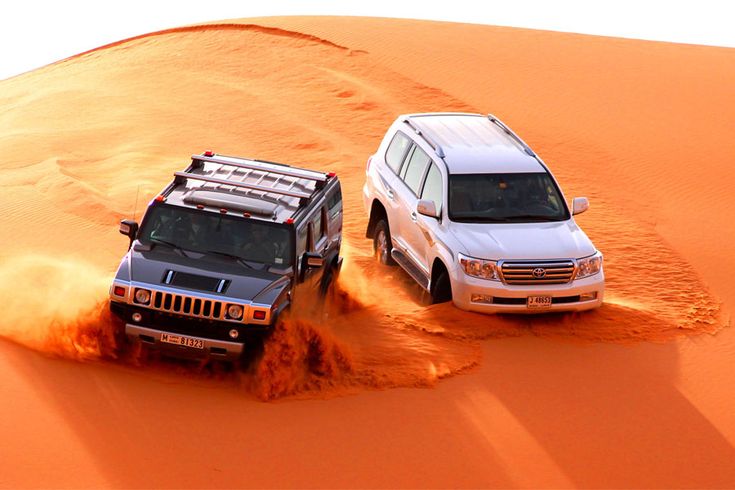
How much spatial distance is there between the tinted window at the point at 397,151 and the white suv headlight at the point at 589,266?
3243 millimetres

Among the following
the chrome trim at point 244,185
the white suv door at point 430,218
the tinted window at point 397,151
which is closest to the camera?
the chrome trim at point 244,185

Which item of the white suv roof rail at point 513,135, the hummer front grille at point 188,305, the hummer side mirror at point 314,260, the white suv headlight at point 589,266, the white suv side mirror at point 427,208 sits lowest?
the white suv headlight at point 589,266

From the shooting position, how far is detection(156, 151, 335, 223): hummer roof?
11812 mm

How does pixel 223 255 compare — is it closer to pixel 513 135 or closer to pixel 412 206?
pixel 412 206

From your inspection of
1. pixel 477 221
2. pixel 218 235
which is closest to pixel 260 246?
pixel 218 235

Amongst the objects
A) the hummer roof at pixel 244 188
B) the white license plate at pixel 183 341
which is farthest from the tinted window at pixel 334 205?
the white license plate at pixel 183 341

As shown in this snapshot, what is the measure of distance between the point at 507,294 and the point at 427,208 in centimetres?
156

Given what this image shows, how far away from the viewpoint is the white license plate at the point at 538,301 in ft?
42.7

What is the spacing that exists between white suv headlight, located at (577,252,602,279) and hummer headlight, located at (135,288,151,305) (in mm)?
5103

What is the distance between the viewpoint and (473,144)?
1496cm

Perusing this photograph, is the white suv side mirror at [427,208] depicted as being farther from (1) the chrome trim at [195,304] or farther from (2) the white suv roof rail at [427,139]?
(1) the chrome trim at [195,304]

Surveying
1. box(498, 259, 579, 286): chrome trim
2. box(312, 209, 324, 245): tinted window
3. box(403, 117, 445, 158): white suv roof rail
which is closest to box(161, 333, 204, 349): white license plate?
box(312, 209, 324, 245): tinted window

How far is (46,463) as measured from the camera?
31.7 feet

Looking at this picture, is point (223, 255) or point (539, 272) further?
point (539, 272)
